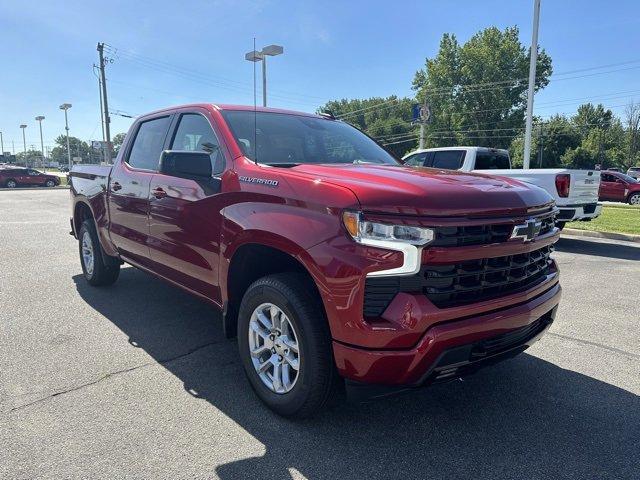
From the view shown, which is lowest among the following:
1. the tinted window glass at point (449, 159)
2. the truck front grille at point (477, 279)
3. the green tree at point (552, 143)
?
the truck front grille at point (477, 279)

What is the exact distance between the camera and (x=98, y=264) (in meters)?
5.52

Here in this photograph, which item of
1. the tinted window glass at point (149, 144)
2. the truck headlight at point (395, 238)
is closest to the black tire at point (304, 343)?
the truck headlight at point (395, 238)

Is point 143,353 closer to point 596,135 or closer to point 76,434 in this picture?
point 76,434

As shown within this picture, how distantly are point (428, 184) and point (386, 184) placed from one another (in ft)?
0.76

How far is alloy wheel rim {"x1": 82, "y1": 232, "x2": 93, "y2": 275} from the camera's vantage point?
566cm

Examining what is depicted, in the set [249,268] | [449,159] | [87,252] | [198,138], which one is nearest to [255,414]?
[249,268]

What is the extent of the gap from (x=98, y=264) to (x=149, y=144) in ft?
6.13

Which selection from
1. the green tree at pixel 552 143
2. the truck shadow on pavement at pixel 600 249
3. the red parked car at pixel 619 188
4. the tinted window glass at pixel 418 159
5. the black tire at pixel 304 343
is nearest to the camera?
the black tire at pixel 304 343

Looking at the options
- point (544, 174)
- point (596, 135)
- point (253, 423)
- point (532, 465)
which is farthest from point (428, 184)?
point (596, 135)

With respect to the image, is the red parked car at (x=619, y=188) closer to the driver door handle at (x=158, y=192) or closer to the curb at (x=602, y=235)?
the curb at (x=602, y=235)

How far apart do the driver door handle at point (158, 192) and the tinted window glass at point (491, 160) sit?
310 inches

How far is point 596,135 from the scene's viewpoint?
65.5 metres

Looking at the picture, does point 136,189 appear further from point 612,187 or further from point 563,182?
point 612,187

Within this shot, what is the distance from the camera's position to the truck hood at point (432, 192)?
7.59 ft
